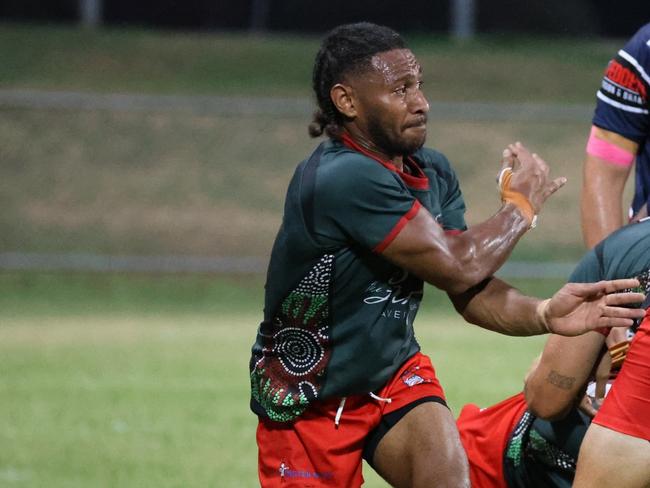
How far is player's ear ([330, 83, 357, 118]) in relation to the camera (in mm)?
4355

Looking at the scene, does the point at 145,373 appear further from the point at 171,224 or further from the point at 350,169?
the point at 171,224

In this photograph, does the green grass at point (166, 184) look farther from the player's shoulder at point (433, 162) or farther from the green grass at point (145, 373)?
the player's shoulder at point (433, 162)

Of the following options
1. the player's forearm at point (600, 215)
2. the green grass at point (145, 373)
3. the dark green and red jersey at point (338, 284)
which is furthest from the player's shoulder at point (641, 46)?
the green grass at point (145, 373)

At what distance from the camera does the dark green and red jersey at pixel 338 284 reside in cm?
418

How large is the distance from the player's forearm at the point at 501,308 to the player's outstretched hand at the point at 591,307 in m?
0.18

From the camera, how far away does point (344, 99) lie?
14.3 feet

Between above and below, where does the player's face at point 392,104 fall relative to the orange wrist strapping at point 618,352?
above

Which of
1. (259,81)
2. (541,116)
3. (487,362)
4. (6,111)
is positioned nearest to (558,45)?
(259,81)

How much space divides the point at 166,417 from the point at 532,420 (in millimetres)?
3707

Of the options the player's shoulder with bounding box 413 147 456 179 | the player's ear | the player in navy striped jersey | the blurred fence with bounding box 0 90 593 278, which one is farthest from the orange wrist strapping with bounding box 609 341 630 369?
the blurred fence with bounding box 0 90 593 278

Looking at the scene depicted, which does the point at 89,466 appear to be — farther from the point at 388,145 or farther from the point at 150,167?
the point at 150,167

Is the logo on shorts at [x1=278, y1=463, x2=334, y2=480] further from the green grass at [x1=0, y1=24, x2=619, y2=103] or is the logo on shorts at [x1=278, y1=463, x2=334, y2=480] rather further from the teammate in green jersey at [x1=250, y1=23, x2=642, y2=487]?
the green grass at [x1=0, y1=24, x2=619, y2=103]

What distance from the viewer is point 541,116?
14289 mm

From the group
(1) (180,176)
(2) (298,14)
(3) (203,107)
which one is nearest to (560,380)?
(3) (203,107)
